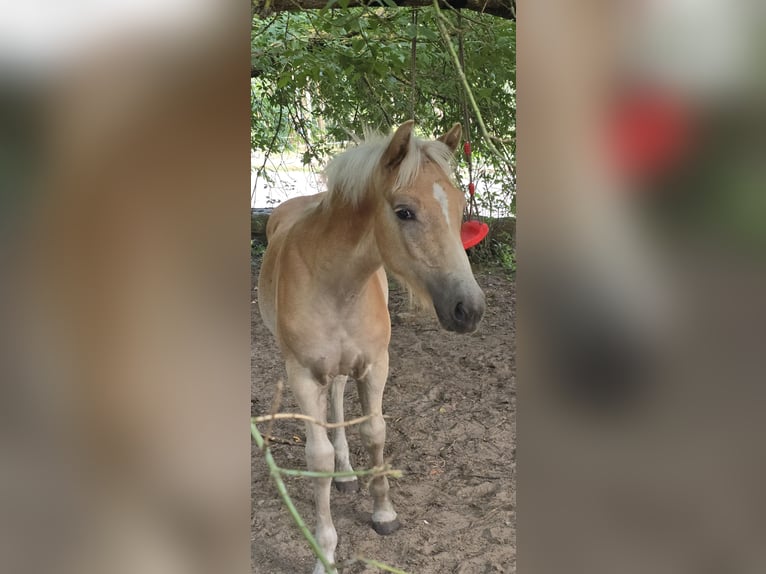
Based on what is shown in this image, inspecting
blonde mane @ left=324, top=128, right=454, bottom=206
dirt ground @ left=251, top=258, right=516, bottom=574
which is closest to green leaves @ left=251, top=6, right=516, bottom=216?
blonde mane @ left=324, top=128, right=454, bottom=206

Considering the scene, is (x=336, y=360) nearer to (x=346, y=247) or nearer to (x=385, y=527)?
(x=346, y=247)

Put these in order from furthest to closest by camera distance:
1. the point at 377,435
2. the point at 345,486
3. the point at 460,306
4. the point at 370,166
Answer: the point at 345,486
the point at 377,435
the point at 370,166
the point at 460,306

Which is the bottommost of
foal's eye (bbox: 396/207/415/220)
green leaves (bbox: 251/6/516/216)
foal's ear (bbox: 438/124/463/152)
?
foal's eye (bbox: 396/207/415/220)

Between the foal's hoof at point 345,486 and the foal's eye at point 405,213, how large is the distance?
4.05 feet

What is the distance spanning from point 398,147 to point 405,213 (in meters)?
0.16

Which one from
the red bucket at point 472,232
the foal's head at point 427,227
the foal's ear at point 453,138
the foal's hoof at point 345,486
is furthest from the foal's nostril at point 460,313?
the foal's hoof at point 345,486

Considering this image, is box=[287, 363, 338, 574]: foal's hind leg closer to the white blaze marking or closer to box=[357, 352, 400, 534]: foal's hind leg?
box=[357, 352, 400, 534]: foal's hind leg

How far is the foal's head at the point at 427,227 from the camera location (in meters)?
1.44

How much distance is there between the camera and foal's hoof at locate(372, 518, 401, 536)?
212cm

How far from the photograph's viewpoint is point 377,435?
6.64 feet
